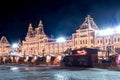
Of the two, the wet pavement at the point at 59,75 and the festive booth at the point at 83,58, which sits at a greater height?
the festive booth at the point at 83,58

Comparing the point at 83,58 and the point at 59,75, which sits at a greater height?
the point at 83,58

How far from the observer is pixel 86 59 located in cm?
7969

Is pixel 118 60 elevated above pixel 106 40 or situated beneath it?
situated beneath

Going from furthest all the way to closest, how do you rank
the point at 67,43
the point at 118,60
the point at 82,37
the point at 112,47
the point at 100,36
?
the point at 67,43 < the point at 82,37 < the point at 100,36 < the point at 112,47 < the point at 118,60

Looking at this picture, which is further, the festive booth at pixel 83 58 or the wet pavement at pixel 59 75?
the festive booth at pixel 83 58

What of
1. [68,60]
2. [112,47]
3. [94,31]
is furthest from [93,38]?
[68,60]

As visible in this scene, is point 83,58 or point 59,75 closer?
point 59,75

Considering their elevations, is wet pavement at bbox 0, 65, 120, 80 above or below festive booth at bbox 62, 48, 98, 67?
below

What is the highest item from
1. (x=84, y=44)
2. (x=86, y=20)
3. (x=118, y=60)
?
(x=86, y=20)

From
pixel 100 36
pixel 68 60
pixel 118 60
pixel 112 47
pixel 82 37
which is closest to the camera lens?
pixel 118 60

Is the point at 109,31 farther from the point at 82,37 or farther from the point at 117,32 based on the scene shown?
the point at 82,37

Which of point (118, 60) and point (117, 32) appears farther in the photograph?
point (117, 32)

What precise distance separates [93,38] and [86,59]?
89844 mm

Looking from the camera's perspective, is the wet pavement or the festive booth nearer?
the wet pavement
